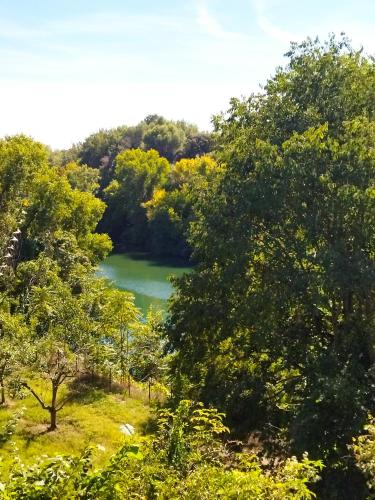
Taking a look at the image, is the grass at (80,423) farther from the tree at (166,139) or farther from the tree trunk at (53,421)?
the tree at (166,139)

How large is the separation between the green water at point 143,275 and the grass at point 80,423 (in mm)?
23312

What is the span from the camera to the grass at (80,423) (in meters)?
20.0

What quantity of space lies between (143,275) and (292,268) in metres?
53.6

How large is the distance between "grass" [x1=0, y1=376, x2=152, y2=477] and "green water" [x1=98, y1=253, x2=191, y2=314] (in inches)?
918

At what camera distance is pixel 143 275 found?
229 ft

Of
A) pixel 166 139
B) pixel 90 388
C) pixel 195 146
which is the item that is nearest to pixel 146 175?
pixel 195 146

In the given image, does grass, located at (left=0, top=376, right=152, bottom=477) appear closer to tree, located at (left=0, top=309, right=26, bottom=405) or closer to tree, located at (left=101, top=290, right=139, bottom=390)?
tree, located at (left=101, top=290, right=139, bottom=390)

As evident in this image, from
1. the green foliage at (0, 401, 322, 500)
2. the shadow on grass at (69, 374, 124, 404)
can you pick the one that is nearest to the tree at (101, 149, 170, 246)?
the shadow on grass at (69, 374, 124, 404)

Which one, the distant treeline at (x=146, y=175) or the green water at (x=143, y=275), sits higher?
the distant treeline at (x=146, y=175)

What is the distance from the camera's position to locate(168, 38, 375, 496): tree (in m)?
15.6

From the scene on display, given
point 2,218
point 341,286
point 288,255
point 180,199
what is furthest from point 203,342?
point 180,199

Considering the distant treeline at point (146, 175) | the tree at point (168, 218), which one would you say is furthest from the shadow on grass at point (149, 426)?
the tree at point (168, 218)

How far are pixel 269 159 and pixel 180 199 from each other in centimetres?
6000

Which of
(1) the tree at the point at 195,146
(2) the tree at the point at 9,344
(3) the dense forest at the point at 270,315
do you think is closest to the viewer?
(3) the dense forest at the point at 270,315
